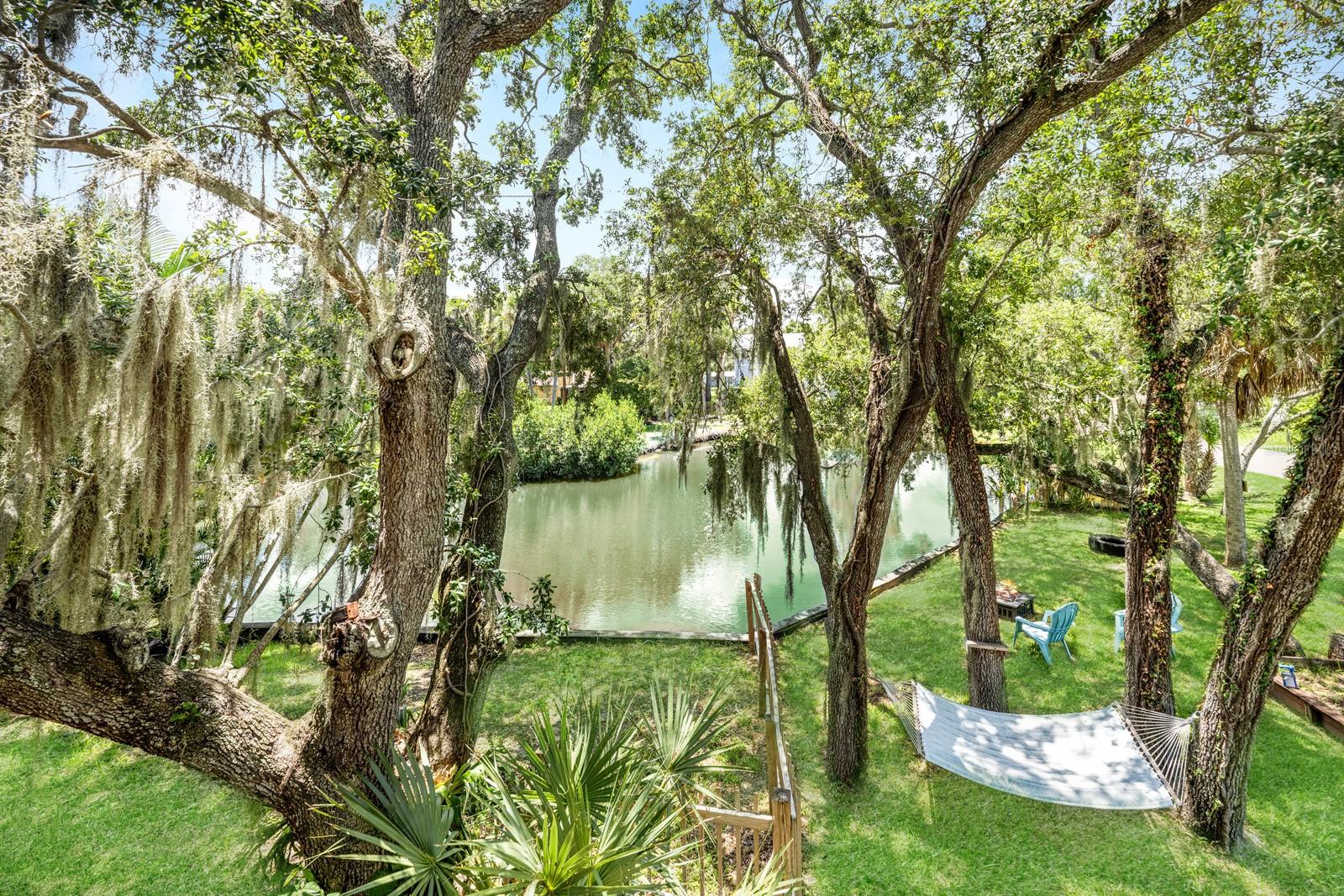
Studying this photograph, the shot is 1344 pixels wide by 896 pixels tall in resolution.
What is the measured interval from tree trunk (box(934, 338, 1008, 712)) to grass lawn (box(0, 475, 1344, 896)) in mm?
705

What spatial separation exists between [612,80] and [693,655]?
5.46m

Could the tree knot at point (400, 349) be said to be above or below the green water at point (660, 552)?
above

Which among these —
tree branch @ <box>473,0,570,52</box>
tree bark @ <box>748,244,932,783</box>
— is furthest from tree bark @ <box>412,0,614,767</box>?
tree bark @ <box>748,244,932,783</box>

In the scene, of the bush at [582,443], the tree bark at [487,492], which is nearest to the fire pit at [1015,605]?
the tree bark at [487,492]

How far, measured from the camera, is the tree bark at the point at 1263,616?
9.07ft

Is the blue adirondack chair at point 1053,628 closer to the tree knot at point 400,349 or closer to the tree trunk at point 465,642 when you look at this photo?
the tree trunk at point 465,642

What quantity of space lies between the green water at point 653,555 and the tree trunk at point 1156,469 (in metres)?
2.97

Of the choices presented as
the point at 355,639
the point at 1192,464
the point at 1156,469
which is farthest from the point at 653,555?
the point at 1192,464

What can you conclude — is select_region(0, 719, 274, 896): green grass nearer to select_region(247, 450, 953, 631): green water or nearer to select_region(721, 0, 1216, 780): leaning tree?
select_region(247, 450, 953, 631): green water

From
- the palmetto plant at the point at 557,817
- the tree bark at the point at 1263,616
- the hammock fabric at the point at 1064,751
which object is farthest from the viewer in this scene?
the hammock fabric at the point at 1064,751

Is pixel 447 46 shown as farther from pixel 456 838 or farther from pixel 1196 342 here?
pixel 1196 342

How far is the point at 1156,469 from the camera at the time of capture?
3.65 metres

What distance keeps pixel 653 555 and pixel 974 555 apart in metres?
6.79

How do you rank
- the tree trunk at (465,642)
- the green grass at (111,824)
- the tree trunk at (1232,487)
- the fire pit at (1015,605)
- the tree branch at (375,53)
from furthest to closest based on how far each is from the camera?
the tree trunk at (1232,487), the fire pit at (1015,605), the tree trunk at (465,642), the tree branch at (375,53), the green grass at (111,824)
